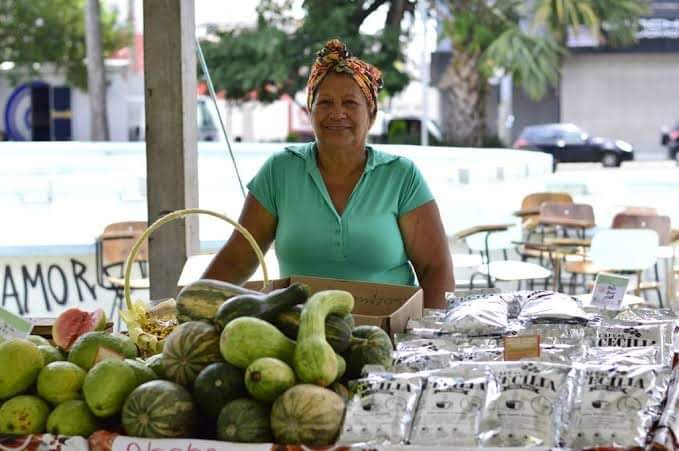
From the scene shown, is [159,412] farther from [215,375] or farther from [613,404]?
[613,404]

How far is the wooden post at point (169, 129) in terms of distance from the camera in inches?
151

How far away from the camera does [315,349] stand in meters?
1.86

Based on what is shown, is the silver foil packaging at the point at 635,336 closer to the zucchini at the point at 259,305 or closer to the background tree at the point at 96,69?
the zucchini at the point at 259,305

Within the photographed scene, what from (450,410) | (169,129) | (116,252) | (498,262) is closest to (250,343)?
(450,410)

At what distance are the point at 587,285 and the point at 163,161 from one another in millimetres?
4836

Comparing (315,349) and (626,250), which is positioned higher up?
(315,349)

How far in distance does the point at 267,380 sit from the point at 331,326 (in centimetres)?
20

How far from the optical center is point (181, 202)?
3.92m

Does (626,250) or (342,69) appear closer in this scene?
(342,69)

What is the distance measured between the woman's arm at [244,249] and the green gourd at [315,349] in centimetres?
109

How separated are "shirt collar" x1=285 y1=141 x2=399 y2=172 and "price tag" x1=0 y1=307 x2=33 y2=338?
3.25ft

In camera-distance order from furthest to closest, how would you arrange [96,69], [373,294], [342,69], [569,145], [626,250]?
[569,145] → [96,69] → [626,250] → [342,69] → [373,294]

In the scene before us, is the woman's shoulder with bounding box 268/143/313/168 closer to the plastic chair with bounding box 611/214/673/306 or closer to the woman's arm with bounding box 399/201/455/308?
the woman's arm with bounding box 399/201/455/308

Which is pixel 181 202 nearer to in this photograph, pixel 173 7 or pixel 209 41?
pixel 173 7
